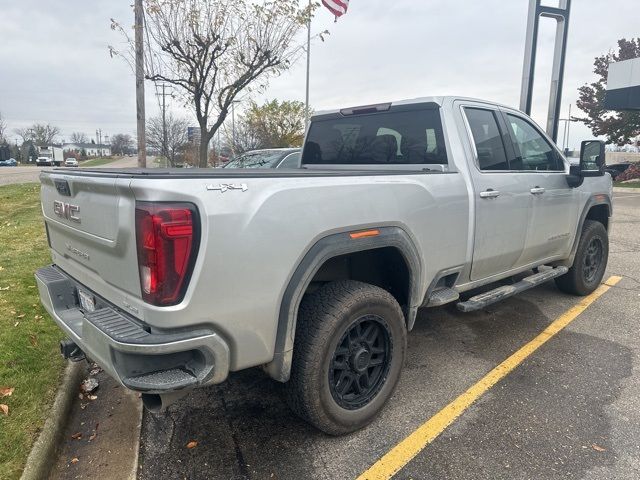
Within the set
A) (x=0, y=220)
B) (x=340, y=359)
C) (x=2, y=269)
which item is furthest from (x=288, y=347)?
(x=0, y=220)

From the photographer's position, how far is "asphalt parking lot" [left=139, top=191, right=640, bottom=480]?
247cm

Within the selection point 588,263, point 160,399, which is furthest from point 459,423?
point 588,263

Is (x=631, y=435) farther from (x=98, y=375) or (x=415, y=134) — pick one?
(x=98, y=375)

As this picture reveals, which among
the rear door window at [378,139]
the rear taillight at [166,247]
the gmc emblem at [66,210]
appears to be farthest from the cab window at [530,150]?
the gmc emblem at [66,210]

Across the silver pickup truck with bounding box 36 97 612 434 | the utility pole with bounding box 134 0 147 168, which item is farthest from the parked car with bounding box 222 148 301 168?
the silver pickup truck with bounding box 36 97 612 434

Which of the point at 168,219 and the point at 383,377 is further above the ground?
the point at 168,219

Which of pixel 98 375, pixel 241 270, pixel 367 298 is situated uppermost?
pixel 241 270

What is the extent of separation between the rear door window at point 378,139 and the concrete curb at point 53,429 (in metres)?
2.74

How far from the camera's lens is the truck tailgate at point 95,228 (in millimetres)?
2004

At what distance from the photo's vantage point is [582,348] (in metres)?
3.94

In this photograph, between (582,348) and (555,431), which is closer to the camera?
(555,431)

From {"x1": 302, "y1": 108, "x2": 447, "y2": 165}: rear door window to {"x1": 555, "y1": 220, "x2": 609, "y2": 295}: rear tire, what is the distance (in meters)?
2.49

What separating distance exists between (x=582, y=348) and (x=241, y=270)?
333 cm

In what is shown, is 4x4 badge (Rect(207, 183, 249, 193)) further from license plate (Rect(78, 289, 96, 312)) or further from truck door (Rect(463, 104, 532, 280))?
truck door (Rect(463, 104, 532, 280))
